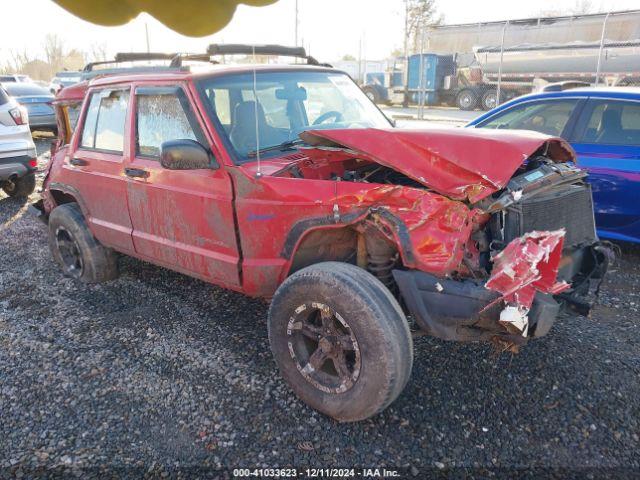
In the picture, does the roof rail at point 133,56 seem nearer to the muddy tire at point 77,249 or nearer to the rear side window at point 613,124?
the muddy tire at point 77,249

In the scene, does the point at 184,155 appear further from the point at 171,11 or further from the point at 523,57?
the point at 523,57

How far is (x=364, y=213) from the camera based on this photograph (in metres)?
2.64

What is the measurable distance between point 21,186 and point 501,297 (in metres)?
7.68

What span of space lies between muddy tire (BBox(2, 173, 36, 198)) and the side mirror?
572 cm

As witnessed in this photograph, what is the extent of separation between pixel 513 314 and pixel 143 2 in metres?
2.19

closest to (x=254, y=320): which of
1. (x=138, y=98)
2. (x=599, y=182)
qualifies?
(x=138, y=98)

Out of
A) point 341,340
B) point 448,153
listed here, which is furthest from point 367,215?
point 341,340

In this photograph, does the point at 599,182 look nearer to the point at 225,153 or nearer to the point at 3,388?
the point at 225,153

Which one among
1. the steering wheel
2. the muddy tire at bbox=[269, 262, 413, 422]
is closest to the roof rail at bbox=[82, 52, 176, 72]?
the steering wheel

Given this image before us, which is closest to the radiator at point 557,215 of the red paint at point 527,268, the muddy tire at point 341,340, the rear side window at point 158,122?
the red paint at point 527,268

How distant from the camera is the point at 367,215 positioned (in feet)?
8.69

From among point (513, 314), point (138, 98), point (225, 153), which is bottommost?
point (513, 314)

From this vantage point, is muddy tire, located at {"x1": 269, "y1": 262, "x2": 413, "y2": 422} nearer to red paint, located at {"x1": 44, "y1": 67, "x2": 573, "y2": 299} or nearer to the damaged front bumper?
the damaged front bumper

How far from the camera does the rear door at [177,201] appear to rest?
3219mm
